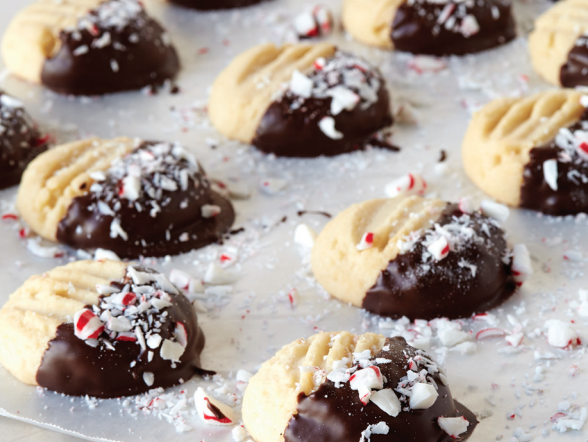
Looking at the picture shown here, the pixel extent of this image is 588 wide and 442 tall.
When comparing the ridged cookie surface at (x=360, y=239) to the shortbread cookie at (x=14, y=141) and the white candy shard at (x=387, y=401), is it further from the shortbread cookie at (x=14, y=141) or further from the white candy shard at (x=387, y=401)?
the shortbread cookie at (x=14, y=141)

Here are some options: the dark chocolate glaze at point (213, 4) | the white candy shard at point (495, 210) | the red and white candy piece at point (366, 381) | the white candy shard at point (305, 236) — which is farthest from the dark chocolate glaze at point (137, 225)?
the dark chocolate glaze at point (213, 4)

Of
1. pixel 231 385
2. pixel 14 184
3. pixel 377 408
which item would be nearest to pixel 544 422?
pixel 377 408

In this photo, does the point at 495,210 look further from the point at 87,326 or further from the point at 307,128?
the point at 87,326

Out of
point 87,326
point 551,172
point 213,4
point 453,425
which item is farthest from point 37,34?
point 453,425

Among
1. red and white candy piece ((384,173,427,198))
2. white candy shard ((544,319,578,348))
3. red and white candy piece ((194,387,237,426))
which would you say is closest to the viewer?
red and white candy piece ((194,387,237,426))

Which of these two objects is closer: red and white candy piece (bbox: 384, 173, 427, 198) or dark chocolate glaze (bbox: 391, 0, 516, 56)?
red and white candy piece (bbox: 384, 173, 427, 198)

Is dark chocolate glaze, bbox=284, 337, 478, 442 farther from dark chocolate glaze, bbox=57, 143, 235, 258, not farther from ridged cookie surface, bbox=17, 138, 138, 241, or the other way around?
ridged cookie surface, bbox=17, 138, 138, 241

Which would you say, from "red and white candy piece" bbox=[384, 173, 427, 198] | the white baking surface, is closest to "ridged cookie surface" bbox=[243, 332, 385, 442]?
the white baking surface
